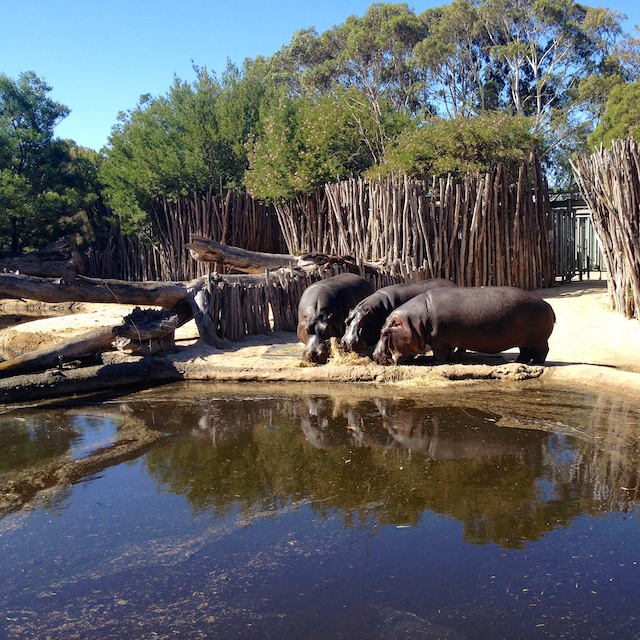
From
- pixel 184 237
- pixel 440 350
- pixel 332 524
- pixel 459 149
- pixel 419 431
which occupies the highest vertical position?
pixel 459 149

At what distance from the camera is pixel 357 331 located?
7.91 meters

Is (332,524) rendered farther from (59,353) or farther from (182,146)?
(182,146)

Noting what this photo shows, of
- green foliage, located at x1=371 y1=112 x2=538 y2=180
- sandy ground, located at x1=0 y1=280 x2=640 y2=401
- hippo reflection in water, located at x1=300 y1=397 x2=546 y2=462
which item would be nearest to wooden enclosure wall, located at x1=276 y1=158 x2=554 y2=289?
sandy ground, located at x1=0 y1=280 x2=640 y2=401

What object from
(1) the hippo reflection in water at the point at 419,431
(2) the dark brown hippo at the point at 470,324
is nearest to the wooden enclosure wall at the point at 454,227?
(2) the dark brown hippo at the point at 470,324

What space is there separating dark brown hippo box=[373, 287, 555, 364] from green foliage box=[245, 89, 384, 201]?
7.58 metres

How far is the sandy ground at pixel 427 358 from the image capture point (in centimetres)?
688

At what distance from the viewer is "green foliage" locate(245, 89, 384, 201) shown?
14.7 m

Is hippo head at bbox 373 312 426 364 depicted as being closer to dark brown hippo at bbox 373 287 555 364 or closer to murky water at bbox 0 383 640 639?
dark brown hippo at bbox 373 287 555 364

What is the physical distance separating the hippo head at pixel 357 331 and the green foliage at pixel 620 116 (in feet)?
43.2

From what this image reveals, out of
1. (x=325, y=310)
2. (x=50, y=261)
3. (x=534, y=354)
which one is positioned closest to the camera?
(x=534, y=354)

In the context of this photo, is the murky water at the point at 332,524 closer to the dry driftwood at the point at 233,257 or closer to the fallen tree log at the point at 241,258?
the fallen tree log at the point at 241,258

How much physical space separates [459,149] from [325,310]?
6.58 m

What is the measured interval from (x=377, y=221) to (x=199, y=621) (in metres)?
8.95

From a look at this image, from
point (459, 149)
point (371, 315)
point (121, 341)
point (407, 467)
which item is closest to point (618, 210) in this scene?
point (371, 315)
